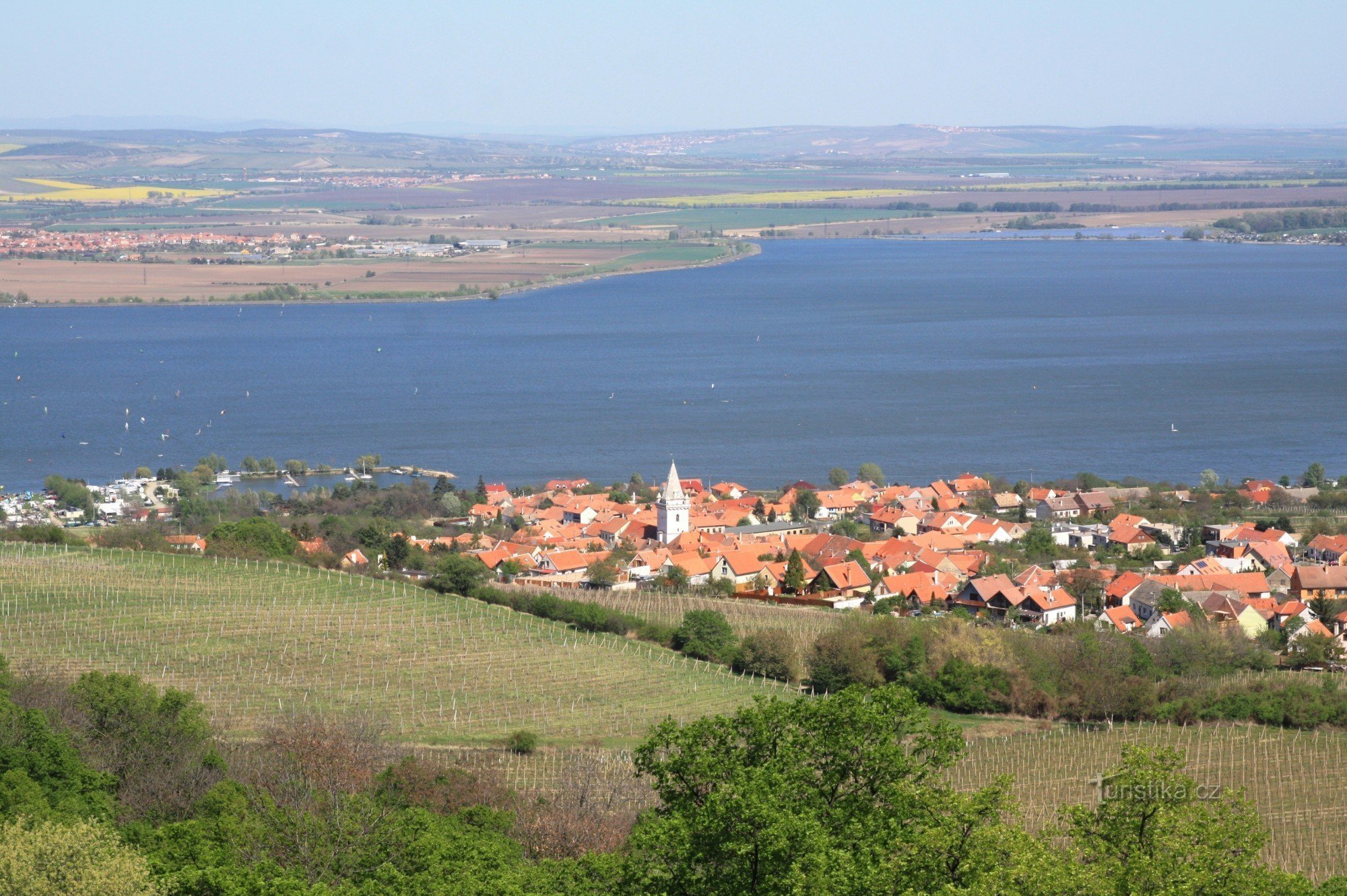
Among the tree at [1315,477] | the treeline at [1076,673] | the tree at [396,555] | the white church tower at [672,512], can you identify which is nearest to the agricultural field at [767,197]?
the tree at [1315,477]

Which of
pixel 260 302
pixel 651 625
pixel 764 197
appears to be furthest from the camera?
pixel 764 197

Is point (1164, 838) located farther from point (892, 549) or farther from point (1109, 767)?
point (892, 549)

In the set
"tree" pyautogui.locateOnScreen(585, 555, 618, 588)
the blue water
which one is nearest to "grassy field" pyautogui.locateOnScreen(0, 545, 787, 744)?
"tree" pyautogui.locateOnScreen(585, 555, 618, 588)

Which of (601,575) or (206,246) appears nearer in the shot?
(601,575)

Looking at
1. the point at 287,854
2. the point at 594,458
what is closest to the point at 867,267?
the point at 594,458

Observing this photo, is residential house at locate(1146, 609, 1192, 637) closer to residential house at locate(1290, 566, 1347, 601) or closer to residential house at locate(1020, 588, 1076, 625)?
residential house at locate(1020, 588, 1076, 625)

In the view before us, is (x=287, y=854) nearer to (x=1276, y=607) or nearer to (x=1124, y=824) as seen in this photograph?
(x=1124, y=824)

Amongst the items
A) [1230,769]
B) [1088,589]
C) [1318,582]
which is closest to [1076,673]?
[1230,769]
